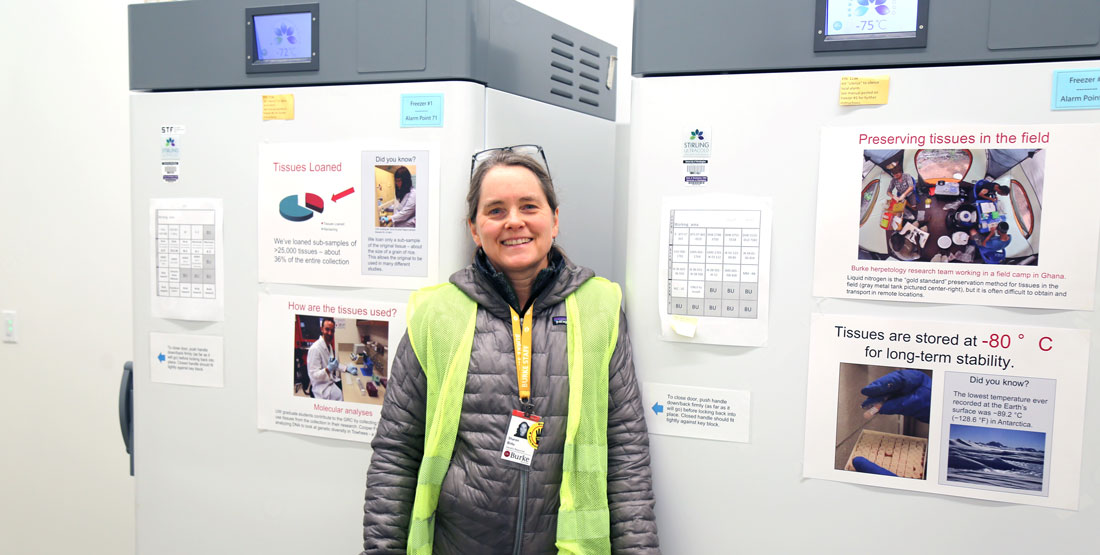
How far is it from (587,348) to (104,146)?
1.95 m

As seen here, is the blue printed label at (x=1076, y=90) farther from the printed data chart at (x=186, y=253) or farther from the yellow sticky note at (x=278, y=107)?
the printed data chart at (x=186, y=253)

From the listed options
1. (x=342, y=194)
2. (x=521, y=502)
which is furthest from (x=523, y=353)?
(x=342, y=194)

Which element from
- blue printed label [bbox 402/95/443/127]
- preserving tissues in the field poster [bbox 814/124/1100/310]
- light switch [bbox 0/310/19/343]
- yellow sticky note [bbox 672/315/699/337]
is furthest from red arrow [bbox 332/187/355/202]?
light switch [bbox 0/310/19/343]

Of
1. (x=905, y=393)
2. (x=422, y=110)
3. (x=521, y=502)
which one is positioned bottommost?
(x=521, y=502)

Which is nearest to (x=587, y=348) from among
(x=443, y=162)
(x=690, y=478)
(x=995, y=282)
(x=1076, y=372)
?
(x=690, y=478)

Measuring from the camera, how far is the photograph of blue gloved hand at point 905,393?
4.06ft

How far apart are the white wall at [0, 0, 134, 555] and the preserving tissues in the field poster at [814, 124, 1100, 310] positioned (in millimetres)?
2189

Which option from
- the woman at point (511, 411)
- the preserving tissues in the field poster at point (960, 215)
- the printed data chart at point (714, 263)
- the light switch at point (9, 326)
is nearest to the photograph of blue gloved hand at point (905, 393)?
the preserving tissues in the field poster at point (960, 215)

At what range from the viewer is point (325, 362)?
1.51 metres

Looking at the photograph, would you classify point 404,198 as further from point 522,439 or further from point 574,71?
point 574,71

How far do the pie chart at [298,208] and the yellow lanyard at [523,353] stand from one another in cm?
45

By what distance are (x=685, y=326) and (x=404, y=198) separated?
56cm

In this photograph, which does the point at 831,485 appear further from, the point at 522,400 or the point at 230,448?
the point at 230,448

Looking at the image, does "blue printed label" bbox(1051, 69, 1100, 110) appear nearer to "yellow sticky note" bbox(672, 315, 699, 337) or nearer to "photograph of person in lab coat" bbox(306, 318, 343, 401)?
"yellow sticky note" bbox(672, 315, 699, 337)
